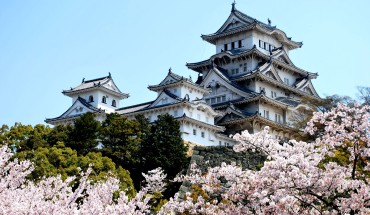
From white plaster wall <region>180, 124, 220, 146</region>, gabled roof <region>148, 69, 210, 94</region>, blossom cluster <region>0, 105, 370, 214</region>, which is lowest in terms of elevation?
blossom cluster <region>0, 105, 370, 214</region>

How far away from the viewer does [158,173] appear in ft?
101

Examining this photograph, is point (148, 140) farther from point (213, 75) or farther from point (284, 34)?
point (284, 34)

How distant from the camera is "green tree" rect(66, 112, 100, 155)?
3581 cm

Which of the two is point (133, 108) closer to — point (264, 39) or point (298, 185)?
point (264, 39)

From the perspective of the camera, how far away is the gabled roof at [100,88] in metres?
52.7

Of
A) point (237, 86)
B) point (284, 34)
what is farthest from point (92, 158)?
point (284, 34)

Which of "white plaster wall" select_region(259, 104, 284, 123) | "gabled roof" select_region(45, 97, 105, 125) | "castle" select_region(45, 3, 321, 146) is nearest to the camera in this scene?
"castle" select_region(45, 3, 321, 146)

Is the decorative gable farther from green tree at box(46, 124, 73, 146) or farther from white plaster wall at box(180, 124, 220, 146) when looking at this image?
green tree at box(46, 124, 73, 146)

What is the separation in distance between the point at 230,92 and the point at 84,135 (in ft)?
71.9

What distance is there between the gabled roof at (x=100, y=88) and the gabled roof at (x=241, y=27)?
14.0 m

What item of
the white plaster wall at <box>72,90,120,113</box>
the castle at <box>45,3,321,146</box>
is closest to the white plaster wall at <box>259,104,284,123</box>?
the castle at <box>45,3,321,146</box>

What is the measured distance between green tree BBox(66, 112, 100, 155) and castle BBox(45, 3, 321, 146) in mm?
11345

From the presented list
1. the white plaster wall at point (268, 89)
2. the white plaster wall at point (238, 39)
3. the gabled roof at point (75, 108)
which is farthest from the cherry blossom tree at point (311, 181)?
the white plaster wall at point (238, 39)

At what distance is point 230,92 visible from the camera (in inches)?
2185
